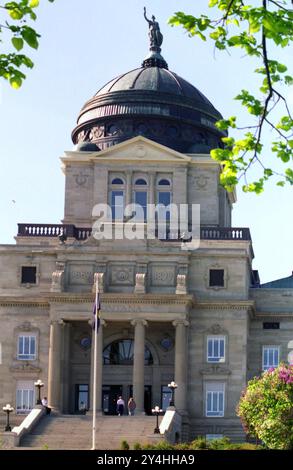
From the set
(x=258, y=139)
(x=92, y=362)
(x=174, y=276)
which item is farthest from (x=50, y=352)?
(x=258, y=139)

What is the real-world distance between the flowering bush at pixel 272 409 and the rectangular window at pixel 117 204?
22.3m

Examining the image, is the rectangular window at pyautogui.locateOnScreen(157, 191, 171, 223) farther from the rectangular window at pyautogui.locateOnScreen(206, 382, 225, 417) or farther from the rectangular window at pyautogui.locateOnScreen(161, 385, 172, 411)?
the rectangular window at pyautogui.locateOnScreen(206, 382, 225, 417)

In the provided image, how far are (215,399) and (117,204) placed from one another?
16107mm

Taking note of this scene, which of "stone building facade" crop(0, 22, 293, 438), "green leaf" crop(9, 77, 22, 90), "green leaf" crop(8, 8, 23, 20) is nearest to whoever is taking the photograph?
"green leaf" crop(8, 8, 23, 20)

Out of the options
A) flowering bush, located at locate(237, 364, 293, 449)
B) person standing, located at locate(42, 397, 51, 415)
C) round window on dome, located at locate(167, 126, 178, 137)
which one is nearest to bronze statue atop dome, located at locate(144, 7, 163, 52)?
round window on dome, located at locate(167, 126, 178, 137)

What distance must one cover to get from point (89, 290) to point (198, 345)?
786 centimetres

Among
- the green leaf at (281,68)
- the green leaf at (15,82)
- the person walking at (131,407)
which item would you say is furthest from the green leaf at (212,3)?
the person walking at (131,407)

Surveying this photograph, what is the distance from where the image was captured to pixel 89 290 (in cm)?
8125

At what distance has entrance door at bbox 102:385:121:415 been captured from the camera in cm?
8219

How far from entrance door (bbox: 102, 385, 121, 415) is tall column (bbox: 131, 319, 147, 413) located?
378 centimetres

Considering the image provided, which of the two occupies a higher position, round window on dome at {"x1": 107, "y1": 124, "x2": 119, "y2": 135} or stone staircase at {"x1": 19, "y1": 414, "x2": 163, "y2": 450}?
round window on dome at {"x1": 107, "y1": 124, "x2": 119, "y2": 135}

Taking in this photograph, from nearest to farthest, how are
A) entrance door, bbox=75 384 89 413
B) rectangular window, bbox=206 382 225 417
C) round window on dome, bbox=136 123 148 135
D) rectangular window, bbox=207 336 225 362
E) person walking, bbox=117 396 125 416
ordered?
person walking, bbox=117 396 125 416 < rectangular window, bbox=206 382 225 417 < rectangular window, bbox=207 336 225 362 < entrance door, bbox=75 384 89 413 < round window on dome, bbox=136 123 148 135

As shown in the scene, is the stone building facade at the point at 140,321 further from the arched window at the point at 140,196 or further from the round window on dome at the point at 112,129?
the round window on dome at the point at 112,129

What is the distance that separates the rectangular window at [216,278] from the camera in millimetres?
82688
